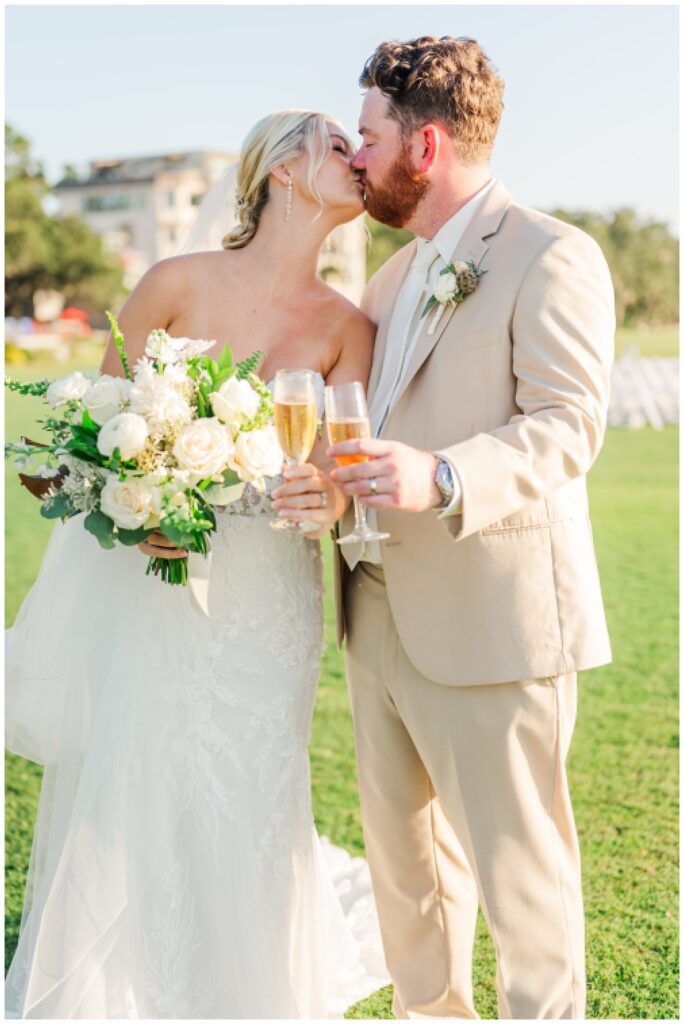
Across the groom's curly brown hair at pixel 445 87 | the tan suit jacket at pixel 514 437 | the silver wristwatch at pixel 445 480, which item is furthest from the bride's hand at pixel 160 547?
the groom's curly brown hair at pixel 445 87

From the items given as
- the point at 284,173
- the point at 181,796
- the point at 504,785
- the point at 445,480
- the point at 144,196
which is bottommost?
the point at 144,196

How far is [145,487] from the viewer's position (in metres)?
2.85

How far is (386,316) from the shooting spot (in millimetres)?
3705

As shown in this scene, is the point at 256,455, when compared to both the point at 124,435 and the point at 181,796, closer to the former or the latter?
the point at 124,435

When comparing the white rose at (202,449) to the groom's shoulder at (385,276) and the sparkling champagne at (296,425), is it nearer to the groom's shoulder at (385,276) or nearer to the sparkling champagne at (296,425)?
the sparkling champagne at (296,425)

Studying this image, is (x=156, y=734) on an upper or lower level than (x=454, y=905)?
upper

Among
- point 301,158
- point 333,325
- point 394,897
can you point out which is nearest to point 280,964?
point 394,897

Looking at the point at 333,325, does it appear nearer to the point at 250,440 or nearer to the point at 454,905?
the point at 250,440

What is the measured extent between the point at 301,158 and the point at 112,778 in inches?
84.1

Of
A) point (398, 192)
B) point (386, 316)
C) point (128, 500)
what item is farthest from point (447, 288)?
point (128, 500)

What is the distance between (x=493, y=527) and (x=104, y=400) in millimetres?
1141

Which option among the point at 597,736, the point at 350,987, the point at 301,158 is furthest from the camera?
the point at 597,736

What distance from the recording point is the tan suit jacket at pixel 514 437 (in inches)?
114

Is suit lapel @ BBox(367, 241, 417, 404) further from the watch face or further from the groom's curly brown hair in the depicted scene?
the watch face
